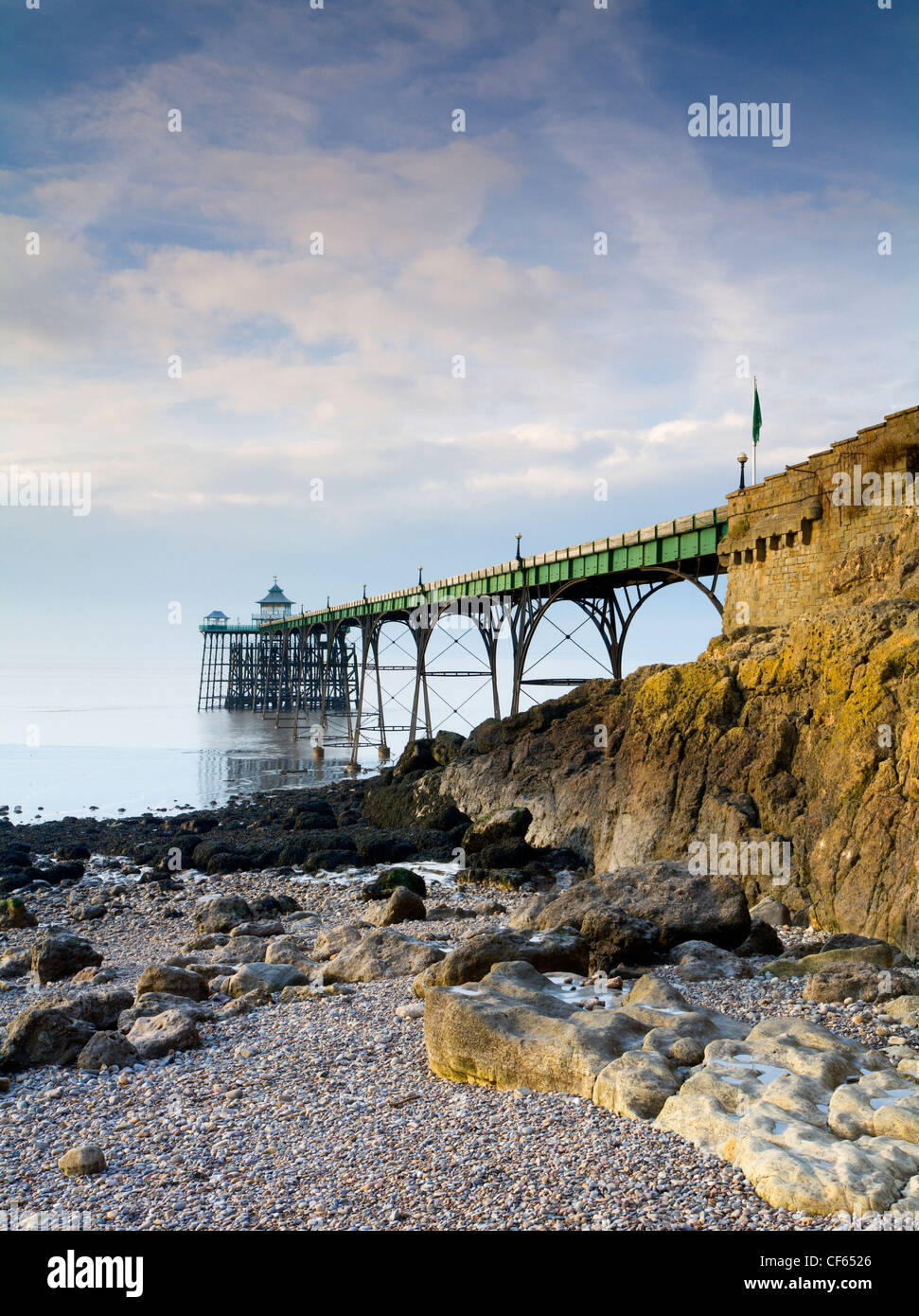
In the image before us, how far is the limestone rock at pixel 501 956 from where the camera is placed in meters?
9.17

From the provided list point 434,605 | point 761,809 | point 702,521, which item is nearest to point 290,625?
point 434,605

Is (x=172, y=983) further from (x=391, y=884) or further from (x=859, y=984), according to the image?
(x=859, y=984)

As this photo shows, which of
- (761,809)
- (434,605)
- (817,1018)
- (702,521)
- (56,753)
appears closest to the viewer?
(817,1018)

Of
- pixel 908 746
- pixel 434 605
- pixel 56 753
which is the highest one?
pixel 434 605

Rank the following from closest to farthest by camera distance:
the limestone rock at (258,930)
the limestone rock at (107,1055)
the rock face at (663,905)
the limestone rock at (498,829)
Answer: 1. the limestone rock at (107,1055)
2. the rock face at (663,905)
3. the limestone rock at (258,930)
4. the limestone rock at (498,829)

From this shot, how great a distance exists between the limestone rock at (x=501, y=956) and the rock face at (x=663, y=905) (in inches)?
15.7

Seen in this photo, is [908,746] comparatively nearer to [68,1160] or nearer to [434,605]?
[68,1160]

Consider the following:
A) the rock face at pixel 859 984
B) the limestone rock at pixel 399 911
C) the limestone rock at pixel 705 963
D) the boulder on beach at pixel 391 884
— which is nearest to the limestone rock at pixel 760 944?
the limestone rock at pixel 705 963

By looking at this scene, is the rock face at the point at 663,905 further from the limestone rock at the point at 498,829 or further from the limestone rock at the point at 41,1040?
the limestone rock at the point at 498,829

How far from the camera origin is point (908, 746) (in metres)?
11.2

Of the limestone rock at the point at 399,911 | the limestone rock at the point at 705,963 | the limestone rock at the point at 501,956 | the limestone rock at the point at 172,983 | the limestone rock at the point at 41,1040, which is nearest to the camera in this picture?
the limestone rock at the point at 41,1040

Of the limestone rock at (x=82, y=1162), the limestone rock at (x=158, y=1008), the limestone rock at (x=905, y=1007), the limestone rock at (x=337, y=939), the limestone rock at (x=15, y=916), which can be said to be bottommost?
the limestone rock at (x=15, y=916)
